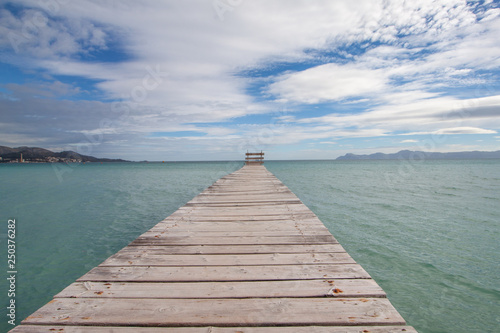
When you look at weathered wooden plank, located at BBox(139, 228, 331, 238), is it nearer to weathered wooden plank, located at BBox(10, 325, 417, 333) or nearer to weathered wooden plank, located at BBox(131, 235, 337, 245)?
weathered wooden plank, located at BBox(131, 235, 337, 245)

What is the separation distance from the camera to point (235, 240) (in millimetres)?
3307

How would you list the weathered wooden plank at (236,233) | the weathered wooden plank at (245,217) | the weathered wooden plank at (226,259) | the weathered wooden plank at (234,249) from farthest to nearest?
1. the weathered wooden plank at (245,217)
2. the weathered wooden plank at (236,233)
3. the weathered wooden plank at (234,249)
4. the weathered wooden plank at (226,259)

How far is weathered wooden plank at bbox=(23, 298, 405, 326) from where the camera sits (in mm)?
1658

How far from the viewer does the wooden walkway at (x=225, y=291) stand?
1.64 meters

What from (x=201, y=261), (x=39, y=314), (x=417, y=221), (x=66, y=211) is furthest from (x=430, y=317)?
(x=66, y=211)

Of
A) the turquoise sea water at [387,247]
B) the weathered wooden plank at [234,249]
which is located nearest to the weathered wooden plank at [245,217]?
the weathered wooden plank at [234,249]

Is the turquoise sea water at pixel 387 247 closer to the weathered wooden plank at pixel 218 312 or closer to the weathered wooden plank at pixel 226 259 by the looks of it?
the weathered wooden plank at pixel 226 259

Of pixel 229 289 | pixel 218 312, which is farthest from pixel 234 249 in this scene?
pixel 218 312

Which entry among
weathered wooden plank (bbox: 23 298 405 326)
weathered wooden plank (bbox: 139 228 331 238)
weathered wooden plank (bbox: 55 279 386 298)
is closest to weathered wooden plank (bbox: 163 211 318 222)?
weathered wooden plank (bbox: 139 228 331 238)

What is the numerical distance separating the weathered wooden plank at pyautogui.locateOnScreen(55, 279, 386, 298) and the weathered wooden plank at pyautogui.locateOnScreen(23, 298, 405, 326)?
2.5 inches

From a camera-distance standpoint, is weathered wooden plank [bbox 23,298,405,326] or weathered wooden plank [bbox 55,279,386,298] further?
weathered wooden plank [bbox 55,279,386,298]

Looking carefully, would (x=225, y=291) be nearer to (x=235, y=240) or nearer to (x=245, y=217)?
(x=235, y=240)

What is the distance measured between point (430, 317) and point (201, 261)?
3250mm

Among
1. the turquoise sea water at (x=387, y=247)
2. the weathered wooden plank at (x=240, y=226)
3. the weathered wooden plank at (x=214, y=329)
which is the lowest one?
the turquoise sea water at (x=387, y=247)
